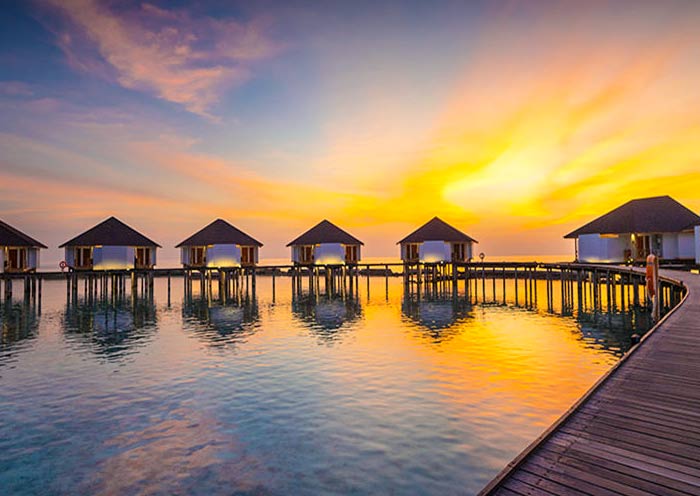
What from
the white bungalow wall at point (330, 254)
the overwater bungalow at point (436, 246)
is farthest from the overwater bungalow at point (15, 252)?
the overwater bungalow at point (436, 246)

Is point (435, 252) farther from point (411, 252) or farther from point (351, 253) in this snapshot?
point (351, 253)

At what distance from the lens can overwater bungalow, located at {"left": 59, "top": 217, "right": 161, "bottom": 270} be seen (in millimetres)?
35500

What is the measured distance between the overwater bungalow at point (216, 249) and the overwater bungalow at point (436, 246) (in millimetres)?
17102

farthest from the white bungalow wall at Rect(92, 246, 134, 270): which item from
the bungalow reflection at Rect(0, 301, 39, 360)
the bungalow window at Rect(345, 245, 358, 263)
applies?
the bungalow window at Rect(345, 245, 358, 263)

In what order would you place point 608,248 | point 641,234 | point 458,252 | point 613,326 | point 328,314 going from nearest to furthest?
point 613,326 < point 328,314 < point 641,234 < point 608,248 < point 458,252

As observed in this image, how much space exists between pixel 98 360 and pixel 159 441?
8.32m

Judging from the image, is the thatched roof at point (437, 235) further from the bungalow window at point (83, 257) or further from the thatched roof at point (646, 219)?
the bungalow window at point (83, 257)

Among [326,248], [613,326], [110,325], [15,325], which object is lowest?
[613,326]

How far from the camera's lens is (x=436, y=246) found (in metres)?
45.6

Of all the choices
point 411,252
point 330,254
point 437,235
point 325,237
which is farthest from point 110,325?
point 437,235

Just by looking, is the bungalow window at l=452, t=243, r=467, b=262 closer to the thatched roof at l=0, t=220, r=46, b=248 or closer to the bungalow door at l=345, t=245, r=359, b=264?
the bungalow door at l=345, t=245, r=359, b=264

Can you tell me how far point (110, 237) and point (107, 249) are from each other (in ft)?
3.76

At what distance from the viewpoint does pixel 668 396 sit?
612 cm

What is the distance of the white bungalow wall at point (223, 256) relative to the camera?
3912 cm
